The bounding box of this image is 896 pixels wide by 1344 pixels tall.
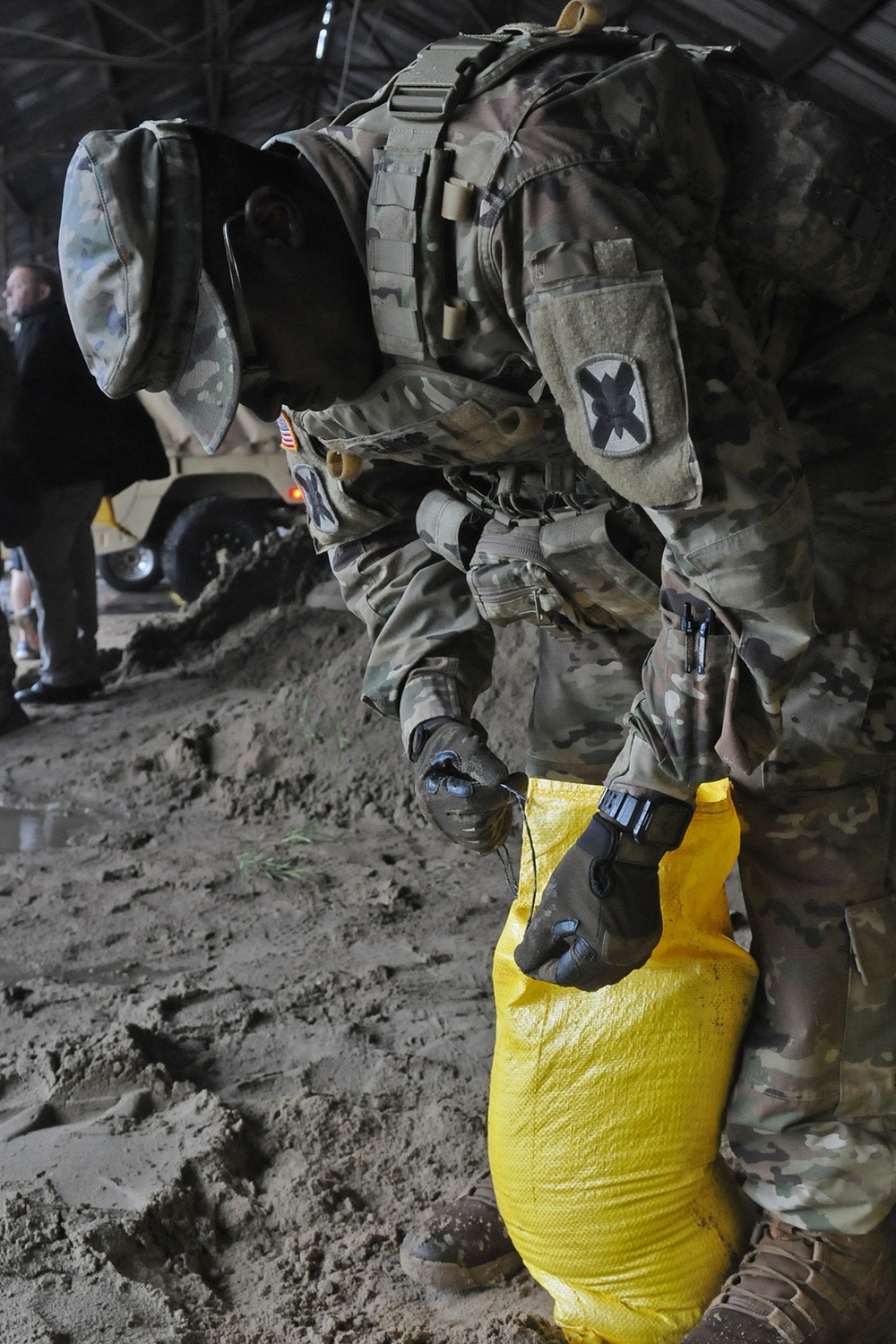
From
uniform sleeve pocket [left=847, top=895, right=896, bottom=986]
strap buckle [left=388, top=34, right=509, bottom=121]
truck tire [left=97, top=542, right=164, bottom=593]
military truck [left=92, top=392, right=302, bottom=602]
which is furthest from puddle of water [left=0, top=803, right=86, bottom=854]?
truck tire [left=97, top=542, right=164, bottom=593]

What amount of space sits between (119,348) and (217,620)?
180 inches

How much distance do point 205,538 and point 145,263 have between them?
610 cm

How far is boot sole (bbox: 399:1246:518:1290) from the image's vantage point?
1.61 meters

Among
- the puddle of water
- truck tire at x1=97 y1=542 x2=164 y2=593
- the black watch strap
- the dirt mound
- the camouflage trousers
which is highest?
the black watch strap

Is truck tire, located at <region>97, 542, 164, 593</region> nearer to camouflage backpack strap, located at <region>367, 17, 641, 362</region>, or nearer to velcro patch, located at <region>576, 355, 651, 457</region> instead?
camouflage backpack strap, located at <region>367, 17, 641, 362</region>

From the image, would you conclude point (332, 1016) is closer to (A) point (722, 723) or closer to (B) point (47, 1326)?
(B) point (47, 1326)

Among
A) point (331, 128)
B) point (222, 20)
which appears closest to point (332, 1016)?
point (331, 128)

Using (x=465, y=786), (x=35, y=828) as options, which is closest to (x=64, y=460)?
(x=35, y=828)

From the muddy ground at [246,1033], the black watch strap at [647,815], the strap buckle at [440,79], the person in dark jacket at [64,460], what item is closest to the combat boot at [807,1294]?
the muddy ground at [246,1033]

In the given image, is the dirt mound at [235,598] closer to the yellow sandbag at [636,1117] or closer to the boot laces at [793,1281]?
the yellow sandbag at [636,1117]

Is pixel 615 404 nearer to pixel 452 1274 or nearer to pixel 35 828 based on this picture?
pixel 452 1274

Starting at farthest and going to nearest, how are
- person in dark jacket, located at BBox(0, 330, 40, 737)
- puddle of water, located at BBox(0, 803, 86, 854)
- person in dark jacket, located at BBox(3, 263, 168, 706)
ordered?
person in dark jacket, located at BBox(3, 263, 168, 706) → person in dark jacket, located at BBox(0, 330, 40, 737) → puddle of water, located at BBox(0, 803, 86, 854)

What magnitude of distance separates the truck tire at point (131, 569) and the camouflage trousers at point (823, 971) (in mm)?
7468

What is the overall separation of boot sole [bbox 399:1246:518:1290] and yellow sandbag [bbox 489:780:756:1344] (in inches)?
4.7
